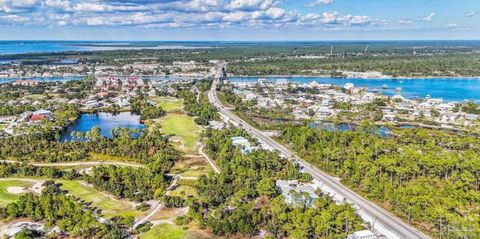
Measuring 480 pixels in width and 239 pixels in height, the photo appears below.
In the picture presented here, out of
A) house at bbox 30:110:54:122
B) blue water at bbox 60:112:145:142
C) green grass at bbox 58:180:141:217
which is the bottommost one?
blue water at bbox 60:112:145:142

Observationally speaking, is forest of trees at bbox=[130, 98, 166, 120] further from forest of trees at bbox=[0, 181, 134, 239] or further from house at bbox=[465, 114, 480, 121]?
house at bbox=[465, 114, 480, 121]

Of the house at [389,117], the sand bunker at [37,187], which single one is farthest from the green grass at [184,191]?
the house at [389,117]

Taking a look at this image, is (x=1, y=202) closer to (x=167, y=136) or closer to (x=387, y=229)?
(x=167, y=136)

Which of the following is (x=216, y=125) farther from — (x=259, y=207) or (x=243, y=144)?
(x=259, y=207)

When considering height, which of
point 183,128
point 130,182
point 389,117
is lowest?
point 183,128

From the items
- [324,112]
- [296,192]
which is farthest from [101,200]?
[324,112]

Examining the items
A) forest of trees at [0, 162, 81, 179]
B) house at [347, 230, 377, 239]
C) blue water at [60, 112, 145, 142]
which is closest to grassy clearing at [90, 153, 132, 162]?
forest of trees at [0, 162, 81, 179]
